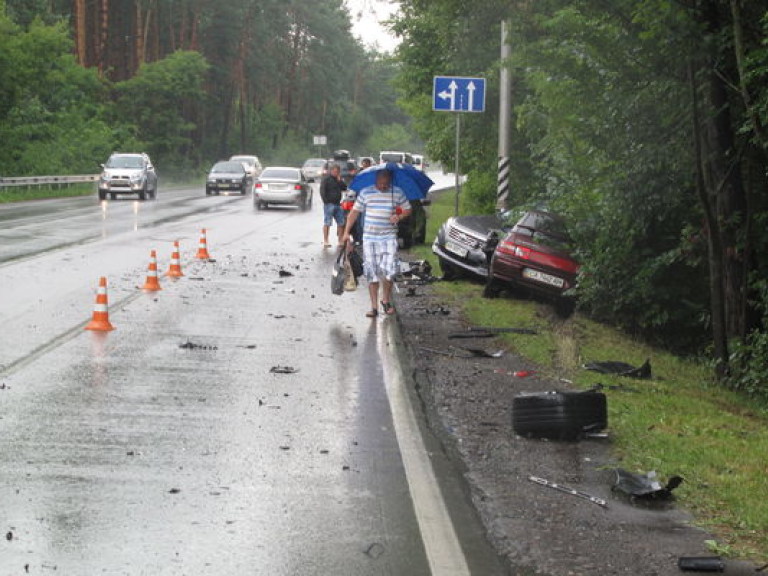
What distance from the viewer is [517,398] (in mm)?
8711

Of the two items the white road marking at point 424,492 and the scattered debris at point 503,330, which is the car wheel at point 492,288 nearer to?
the scattered debris at point 503,330

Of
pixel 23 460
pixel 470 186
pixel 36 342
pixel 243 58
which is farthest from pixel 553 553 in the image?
pixel 243 58

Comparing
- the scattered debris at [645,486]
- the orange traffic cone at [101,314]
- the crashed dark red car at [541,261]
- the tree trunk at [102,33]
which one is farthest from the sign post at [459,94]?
the tree trunk at [102,33]

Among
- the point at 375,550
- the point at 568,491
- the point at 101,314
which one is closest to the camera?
the point at 375,550

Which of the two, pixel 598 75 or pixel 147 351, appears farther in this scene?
pixel 598 75

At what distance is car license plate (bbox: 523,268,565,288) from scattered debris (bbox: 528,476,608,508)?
970 centimetres

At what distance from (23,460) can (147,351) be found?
4.72m

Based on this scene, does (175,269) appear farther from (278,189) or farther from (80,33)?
(80,33)

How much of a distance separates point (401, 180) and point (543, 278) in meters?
2.59

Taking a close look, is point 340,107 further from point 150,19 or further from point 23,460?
point 23,460

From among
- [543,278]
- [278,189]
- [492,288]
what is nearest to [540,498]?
[543,278]

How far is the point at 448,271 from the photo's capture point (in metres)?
21.1

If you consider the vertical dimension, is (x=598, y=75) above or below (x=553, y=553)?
above

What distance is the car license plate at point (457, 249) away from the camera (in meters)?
20.2
